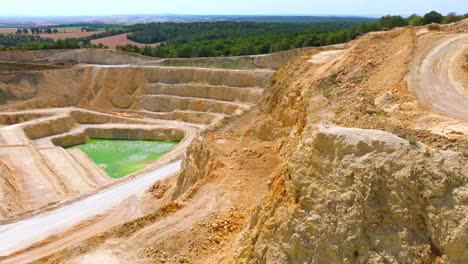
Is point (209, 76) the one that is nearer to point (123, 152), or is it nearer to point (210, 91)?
point (210, 91)

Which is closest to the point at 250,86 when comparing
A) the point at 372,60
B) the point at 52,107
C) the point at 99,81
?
the point at 99,81

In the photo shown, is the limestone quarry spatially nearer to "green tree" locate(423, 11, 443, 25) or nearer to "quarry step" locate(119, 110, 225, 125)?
"quarry step" locate(119, 110, 225, 125)

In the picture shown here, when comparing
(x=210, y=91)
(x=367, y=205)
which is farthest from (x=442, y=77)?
(x=210, y=91)

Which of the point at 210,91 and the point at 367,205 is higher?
the point at 367,205

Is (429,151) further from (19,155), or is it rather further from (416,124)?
(19,155)

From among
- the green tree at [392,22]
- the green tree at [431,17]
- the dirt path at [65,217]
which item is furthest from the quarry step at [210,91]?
the dirt path at [65,217]
